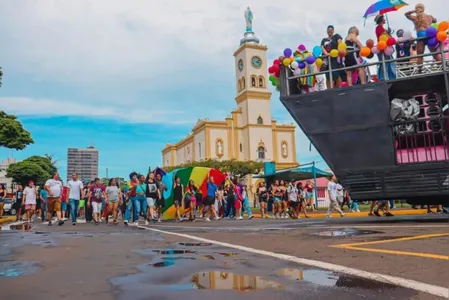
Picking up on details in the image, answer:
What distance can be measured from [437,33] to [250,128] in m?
65.3

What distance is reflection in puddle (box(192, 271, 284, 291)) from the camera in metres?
3.00

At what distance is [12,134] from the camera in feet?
103

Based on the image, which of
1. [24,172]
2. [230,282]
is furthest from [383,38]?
[24,172]

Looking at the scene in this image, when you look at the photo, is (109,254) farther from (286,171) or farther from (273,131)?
(273,131)

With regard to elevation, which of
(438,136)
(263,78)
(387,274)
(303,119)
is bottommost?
(387,274)

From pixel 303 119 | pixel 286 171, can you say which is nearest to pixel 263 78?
pixel 286 171

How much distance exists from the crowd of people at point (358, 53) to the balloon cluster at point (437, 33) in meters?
0.10

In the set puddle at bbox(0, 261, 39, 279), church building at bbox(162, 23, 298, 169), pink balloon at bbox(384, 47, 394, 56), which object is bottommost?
puddle at bbox(0, 261, 39, 279)

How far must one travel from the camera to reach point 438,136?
8734 millimetres

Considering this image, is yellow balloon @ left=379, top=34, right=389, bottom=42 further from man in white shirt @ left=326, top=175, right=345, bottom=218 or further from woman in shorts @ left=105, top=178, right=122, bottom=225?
woman in shorts @ left=105, top=178, right=122, bottom=225

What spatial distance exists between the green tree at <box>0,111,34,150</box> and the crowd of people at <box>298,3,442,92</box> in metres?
27.2

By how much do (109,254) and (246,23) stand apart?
8100 centimetres

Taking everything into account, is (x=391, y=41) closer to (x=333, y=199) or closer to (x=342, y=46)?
(x=342, y=46)

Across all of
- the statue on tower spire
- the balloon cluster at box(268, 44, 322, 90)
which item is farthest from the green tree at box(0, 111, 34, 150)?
the statue on tower spire
